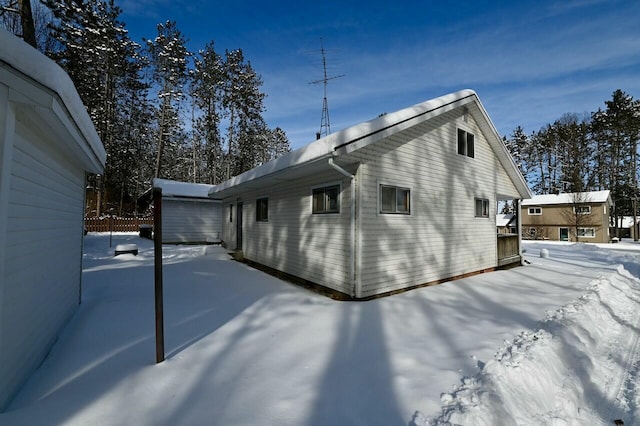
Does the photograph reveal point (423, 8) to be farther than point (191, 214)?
No

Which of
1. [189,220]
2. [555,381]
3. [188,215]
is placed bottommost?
[555,381]

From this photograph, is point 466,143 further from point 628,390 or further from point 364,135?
point 628,390

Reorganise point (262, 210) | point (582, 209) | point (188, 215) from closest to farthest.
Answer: point (262, 210)
point (188, 215)
point (582, 209)


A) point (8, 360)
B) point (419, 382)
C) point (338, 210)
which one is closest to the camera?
point (8, 360)

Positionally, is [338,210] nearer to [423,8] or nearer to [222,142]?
[423,8]

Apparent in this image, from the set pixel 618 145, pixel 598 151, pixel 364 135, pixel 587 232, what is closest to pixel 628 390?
pixel 364 135

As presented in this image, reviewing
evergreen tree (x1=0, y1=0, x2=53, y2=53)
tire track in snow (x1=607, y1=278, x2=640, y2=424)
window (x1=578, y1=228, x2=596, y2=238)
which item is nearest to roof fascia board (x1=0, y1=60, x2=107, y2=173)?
tire track in snow (x1=607, y1=278, x2=640, y2=424)

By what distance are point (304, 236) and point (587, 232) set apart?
3028 centimetres

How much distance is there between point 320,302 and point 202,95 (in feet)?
79.5

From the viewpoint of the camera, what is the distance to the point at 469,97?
317 inches

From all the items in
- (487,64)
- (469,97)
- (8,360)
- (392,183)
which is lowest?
(8,360)

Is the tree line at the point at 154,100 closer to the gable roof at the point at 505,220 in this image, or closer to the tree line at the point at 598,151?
the gable roof at the point at 505,220

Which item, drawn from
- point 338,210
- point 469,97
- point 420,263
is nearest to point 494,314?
point 420,263

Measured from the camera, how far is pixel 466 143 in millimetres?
8750
